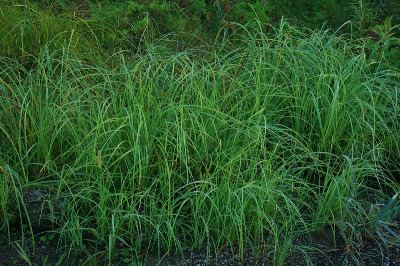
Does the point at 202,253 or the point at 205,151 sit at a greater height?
the point at 205,151

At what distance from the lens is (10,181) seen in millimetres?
3865

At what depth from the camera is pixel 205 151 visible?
4043mm

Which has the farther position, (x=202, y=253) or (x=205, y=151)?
(x=205, y=151)

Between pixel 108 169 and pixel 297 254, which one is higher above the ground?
pixel 108 169

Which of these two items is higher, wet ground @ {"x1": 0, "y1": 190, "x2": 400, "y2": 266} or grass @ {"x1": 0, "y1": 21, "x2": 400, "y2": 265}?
grass @ {"x1": 0, "y1": 21, "x2": 400, "y2": 265}

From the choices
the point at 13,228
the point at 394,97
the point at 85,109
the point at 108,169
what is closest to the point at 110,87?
the point at 85,109

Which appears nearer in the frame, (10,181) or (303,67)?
(10,181)

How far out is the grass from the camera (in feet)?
12.3

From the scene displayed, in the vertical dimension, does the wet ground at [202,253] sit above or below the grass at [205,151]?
below

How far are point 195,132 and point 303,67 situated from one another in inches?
36.5

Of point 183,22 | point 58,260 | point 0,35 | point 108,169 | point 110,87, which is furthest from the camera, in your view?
point 183,22

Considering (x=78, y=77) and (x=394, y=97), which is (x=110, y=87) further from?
(x=394, y=97)

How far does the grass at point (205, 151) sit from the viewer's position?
376 cm

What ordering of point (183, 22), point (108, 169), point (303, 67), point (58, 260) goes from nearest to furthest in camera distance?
point (58, 260)
point (108, 169)
point (303, 67)
point (183, 22)
